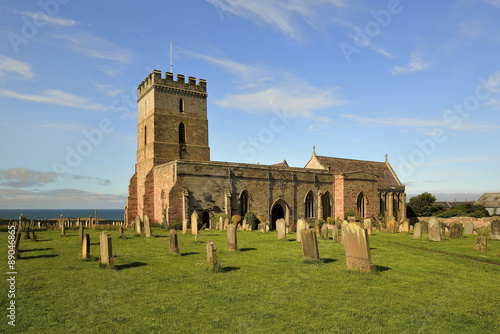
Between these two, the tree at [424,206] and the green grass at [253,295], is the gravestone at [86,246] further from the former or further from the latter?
the tree at [424,206]

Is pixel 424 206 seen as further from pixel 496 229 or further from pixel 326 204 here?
pixel 496 229

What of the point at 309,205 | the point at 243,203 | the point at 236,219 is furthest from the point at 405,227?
the point at 243,203

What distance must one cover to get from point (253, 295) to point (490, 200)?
54.7 metres

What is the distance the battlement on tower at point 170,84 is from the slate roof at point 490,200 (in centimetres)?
4179

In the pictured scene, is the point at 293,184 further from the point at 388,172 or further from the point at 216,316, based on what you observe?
the point at 216,316

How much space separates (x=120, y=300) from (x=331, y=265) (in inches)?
241

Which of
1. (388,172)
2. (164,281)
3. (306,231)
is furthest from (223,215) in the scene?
(388,172)

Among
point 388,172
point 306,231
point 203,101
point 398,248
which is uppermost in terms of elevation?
point 203,101

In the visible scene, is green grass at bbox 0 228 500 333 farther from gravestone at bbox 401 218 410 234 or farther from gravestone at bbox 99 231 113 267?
gravestone at bbox 401 218 410 234

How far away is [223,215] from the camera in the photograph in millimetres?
26531

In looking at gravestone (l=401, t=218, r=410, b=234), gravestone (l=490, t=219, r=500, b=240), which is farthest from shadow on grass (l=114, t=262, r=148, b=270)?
gravestone (l=490, t=219, r=500, b=240)

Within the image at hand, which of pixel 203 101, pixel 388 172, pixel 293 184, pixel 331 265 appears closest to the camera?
pixel 331 265

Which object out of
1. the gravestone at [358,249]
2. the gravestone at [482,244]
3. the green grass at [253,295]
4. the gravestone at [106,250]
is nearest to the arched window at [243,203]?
the green grass at [253,295]

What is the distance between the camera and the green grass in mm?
6121
